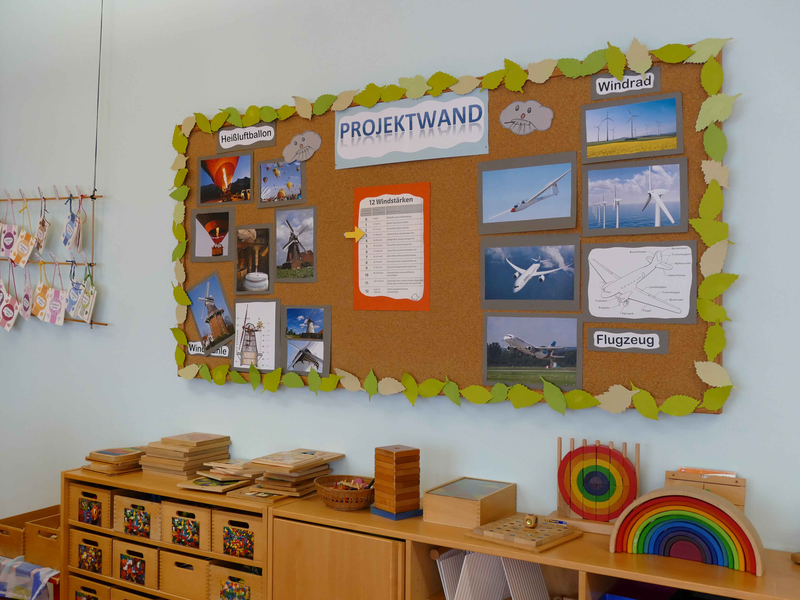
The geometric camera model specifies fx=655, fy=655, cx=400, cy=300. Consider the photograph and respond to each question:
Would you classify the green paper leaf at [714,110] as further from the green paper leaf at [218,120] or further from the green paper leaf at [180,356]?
the green paper leaf at [180,356]

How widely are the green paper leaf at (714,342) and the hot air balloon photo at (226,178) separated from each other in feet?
5.43

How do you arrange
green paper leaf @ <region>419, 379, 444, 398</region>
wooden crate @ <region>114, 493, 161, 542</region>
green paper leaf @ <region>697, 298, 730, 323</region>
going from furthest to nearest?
wooden crate @ <region>114, 493, 161, 542</region>, green paper leaf @ <region>419, 379, 444, 398</region>, green paper leaf @ <region>697, 298, 730, 323</region>

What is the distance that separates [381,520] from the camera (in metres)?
1.93

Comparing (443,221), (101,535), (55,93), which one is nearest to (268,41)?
(443,221)

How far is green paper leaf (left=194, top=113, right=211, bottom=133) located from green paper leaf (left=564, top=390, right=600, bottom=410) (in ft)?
5.64

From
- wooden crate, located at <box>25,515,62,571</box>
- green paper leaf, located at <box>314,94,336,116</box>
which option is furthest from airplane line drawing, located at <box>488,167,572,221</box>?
wooden crate, located at <box>25,515,62,571</box>

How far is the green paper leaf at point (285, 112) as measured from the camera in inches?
94.8

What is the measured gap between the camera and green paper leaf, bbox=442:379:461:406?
2072 mm

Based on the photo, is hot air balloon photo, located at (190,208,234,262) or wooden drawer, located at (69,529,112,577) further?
hot air balloon photo, located at (190,208,234,262)

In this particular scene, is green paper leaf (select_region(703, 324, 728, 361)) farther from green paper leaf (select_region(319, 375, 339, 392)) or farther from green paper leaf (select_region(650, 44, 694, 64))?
green paper leaf (select_region(319, 375, 339, 392))

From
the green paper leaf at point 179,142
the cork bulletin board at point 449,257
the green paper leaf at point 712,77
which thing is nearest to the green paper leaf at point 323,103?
the cork bulletin board at point 449,257

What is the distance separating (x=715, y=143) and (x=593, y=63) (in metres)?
0.42

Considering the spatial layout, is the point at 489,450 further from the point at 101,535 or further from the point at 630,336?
the point at 101,535

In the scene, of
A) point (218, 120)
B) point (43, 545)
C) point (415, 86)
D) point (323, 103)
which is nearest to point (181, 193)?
point (218, 120)
